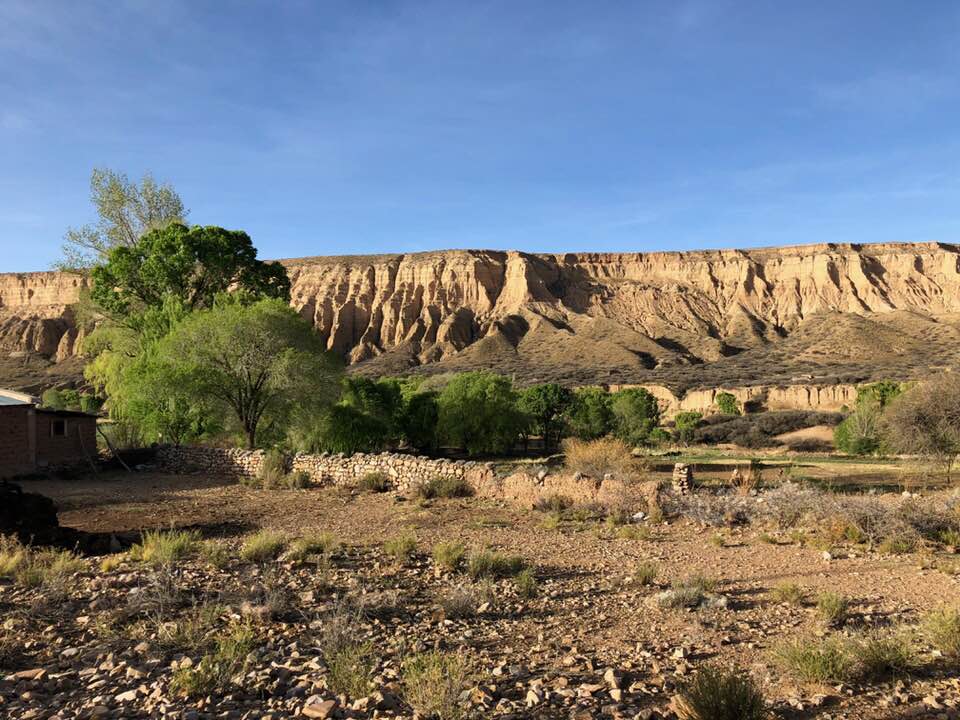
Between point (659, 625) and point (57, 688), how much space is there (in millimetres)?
5855

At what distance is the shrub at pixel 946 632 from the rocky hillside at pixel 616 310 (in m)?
66.6

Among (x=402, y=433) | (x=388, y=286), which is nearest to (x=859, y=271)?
(x=388, y=286)

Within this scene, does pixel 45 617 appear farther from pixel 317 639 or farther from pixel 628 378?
pixel 628 378

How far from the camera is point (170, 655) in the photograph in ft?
19.5

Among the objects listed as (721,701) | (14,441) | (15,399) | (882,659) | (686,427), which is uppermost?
(15,399)

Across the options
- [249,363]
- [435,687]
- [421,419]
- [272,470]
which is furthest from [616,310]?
[435,687]

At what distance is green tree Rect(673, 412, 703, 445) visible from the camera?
48438 millimetres

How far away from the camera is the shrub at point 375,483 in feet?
58.9

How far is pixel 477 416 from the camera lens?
34.0 meters

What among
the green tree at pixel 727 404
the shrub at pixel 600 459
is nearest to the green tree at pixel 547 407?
the green tree at pixel 727 404

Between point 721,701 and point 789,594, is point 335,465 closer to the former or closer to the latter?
point 789,594

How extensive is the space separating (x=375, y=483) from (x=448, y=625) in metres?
11.2

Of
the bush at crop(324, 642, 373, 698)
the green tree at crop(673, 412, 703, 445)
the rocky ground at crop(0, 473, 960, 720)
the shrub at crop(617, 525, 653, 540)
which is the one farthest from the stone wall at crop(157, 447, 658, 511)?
the green tree at crop(673, 412, 703, 445)

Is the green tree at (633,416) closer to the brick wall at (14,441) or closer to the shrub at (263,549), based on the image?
the brick wall at (14,441)
